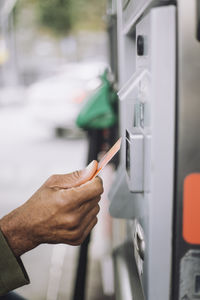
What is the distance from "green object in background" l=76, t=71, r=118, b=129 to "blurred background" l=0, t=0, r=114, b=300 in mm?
563

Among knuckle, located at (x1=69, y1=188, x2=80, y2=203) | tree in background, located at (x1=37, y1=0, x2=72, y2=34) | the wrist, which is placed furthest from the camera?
tree in background, located at (x1=37, y1=0, x2=72, y2=34)

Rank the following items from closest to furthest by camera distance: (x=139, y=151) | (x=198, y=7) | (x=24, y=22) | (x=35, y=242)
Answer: (x=198, y=7)
(x=139, y=151)
(x=35, y=242)
(x=24, y=22)

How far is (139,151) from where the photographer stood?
1.08 meters

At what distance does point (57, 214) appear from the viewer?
1154 mm

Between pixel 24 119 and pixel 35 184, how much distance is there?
5.78 meters

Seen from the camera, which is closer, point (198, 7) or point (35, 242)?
point (198, 7)

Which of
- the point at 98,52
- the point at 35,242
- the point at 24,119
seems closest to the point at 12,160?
the point at 24,119

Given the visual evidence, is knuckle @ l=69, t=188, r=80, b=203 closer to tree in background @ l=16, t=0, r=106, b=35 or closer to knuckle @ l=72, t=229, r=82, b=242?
knuckle @ l=72, t=229, r=82, b=242

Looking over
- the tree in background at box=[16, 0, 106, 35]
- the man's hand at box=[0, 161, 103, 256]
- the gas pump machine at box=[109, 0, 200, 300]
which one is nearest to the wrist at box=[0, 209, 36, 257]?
the man's hand at box=[0, 161, 103, 256]

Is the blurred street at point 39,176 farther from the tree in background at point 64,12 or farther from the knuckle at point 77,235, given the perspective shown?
the tree in background at point 64,12

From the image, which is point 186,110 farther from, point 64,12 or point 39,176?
point 64,12

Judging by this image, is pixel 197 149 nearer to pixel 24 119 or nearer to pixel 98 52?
pixel 24 119

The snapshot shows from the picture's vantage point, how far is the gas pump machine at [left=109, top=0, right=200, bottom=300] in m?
0.92

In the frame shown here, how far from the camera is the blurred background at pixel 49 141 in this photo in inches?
118
